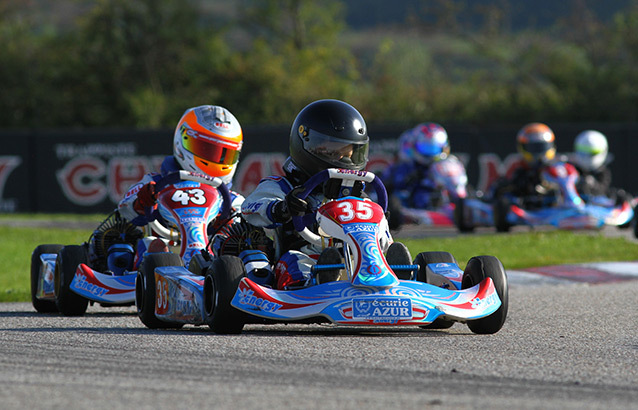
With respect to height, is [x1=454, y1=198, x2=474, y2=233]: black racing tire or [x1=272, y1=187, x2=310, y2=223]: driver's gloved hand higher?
[x1=272, y1=187, x2=310, y2=223]: driver's gloved hand

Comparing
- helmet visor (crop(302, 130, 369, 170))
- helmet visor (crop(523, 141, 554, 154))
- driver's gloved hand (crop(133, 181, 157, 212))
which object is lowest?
helmet visor (crop(523, 141, 554, 154))

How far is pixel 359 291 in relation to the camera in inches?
239

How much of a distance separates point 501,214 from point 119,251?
28.3 feet

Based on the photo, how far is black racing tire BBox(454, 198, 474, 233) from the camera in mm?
17109

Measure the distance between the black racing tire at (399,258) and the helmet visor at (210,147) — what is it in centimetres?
257

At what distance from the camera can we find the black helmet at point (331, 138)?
6938 mm

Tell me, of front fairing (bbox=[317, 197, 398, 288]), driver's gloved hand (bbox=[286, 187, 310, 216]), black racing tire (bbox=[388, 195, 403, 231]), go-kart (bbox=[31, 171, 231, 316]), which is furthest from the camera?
black racing tire (bbox=[388, 195, 403, 231])

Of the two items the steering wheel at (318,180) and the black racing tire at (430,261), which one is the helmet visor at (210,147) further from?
the black racing tire at (430,261)

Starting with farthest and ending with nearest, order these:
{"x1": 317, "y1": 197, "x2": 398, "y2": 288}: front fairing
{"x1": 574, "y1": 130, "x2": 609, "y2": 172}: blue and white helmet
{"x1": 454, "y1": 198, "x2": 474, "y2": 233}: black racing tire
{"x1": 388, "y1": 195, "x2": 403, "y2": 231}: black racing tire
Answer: {"x1": 574, "y1": 130, "x2": 609, "y2": 172}: blue and white helmet < {"x1": 454, "y1": 198, "x2": 474, "y2": 233}: black racing tire < {"x1": 388, "y1": 195, "x2": 403, "y2": 231}: black racing tire < {"x1": 317, "y1": 197, "x2": 398, "y2": 288}: front fairing

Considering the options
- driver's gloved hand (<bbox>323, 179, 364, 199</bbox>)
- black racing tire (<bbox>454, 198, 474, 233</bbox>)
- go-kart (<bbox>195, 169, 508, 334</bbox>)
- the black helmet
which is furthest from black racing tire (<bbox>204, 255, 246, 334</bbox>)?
black racing tire (<bbox>454, 198, 474, 233</bbox>)

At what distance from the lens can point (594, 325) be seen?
22.9 ft

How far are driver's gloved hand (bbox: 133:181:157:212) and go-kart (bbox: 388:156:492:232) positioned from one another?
821 cm

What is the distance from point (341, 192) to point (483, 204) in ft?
34.1

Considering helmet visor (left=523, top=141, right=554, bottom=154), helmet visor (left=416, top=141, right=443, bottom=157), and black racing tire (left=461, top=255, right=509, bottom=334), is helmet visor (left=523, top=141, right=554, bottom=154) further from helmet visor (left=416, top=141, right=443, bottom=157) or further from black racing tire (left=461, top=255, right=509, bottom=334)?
black racing tire (left=461, top=255, right=509, bottom=334)
